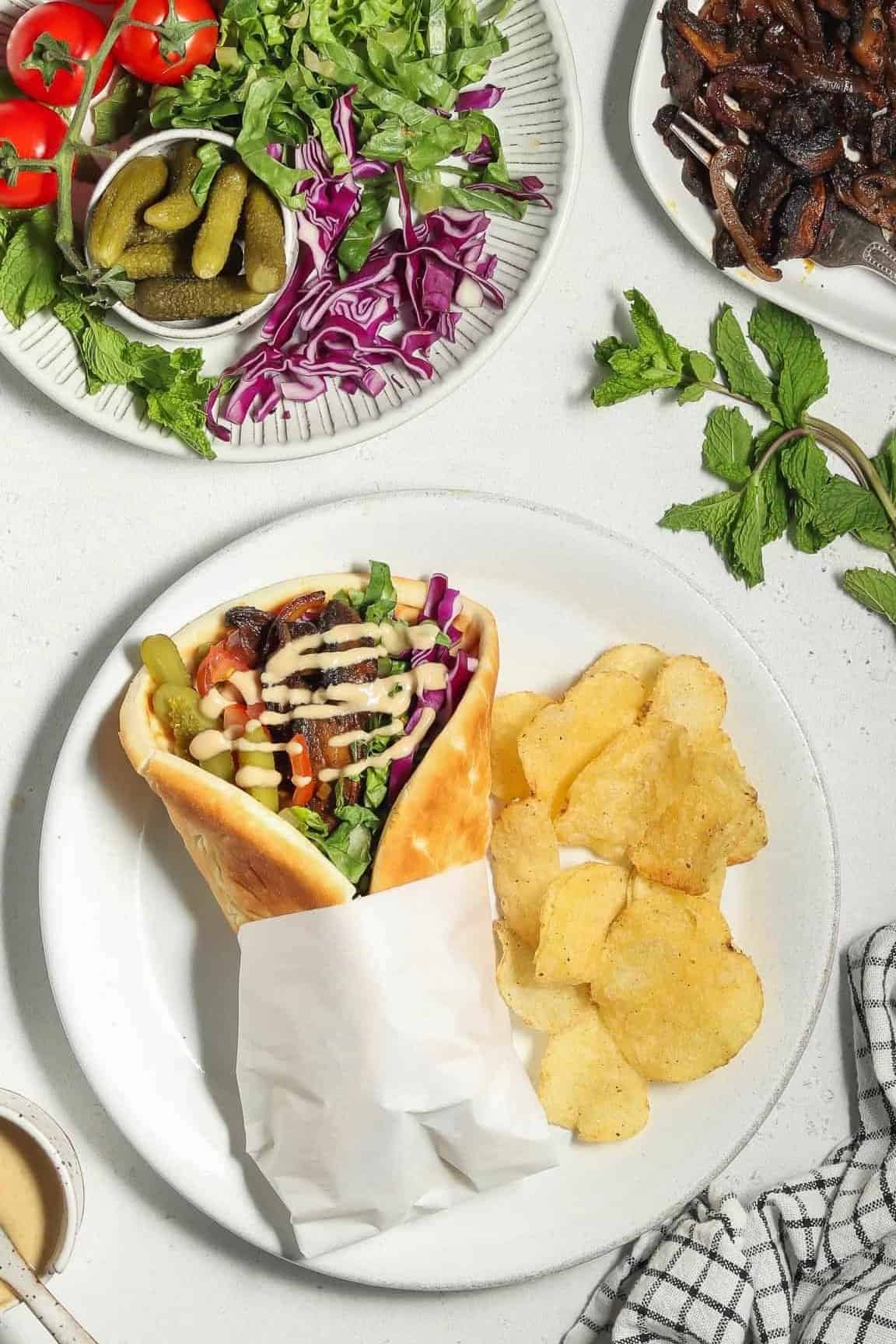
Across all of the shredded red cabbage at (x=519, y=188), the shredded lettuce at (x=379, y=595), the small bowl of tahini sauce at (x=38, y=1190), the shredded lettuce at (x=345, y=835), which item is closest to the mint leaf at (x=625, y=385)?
the shredded red cabbage at (x=519, y=188)

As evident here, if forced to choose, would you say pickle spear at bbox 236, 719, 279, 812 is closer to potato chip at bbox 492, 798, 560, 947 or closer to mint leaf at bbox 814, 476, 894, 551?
potato chip at bbox 492, 798, 560, 947

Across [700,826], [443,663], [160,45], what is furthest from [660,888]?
[160,45]

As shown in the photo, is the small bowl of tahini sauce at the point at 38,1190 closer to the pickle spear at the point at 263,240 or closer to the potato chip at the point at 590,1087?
the potato chip at the point at 590,1087

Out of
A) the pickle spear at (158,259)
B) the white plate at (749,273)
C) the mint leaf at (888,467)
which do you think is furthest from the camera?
the mint leaf at (888,467)

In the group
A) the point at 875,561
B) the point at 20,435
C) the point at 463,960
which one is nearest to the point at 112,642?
the point at 20,435

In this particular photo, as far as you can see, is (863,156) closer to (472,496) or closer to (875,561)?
(875,561)

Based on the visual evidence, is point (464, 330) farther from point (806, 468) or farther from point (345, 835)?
point (345, 835)

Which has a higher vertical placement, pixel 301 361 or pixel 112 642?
pixel 301 361

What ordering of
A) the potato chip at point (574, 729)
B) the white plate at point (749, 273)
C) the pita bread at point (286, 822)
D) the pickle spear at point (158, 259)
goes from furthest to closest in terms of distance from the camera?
the white plate at point (749, 273), the potato chip at point (574, 729), the pickle spear at point (158, 259), the pita bread at point (286, 822)

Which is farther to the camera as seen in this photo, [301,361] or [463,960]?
[301,361]
